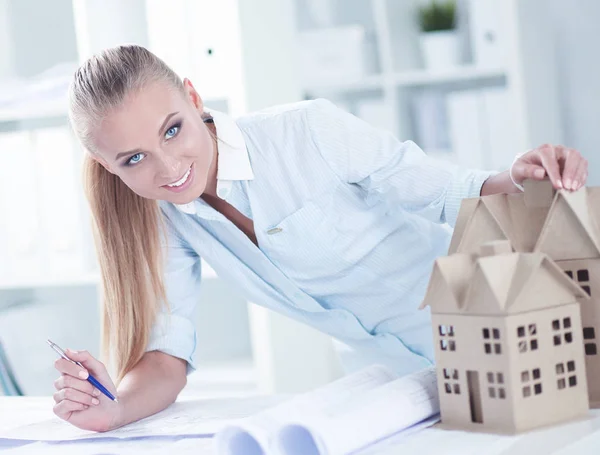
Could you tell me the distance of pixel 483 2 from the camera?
2.90 metres

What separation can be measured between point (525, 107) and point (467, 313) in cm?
211

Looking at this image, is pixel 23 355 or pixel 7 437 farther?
pixel 23 355

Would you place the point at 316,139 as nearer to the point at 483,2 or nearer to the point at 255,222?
the point at 255,222

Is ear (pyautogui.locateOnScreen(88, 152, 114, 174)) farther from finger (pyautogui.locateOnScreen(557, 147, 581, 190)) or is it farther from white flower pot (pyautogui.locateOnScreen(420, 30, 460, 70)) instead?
white flower pot (pyautogui.locateOnScreen(420, 30, 460, 70))

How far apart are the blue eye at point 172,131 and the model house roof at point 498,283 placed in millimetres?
548

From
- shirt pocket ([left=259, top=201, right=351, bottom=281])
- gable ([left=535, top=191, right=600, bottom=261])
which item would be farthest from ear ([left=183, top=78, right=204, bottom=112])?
gable ([left=535, top=191, right=600, bottom=261])

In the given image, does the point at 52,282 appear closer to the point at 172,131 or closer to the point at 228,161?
the point at 228,161

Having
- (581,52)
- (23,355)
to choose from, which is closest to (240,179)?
(23,355)

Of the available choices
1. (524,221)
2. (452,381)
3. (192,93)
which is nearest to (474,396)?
(452,381)

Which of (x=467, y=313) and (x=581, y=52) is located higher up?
(x=581, y=52)

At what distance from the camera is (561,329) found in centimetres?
94

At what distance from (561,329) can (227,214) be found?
0.78 meters

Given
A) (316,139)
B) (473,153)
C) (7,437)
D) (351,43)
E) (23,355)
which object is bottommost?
(23,355)

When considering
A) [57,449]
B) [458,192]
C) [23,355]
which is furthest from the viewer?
[23,355]
